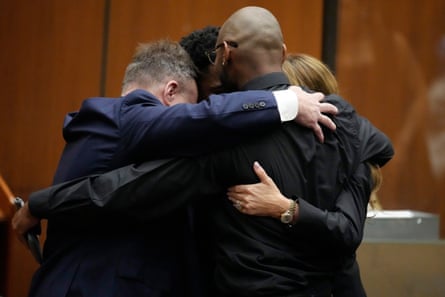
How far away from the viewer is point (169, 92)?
Result: 6.88 ft

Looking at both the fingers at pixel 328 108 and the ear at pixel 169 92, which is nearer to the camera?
the fingers at pixel 328 108

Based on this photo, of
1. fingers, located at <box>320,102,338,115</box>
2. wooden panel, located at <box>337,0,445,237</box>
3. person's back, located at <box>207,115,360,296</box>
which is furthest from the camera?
wooden panel, located at <box>337,0,445,237</box>

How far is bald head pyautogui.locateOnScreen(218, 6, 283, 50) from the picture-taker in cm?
184

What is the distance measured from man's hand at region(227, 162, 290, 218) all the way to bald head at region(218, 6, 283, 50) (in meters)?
0.32

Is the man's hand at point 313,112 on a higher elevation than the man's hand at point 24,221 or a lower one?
higher

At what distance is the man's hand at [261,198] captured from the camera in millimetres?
1758

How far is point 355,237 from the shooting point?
1.84 meters

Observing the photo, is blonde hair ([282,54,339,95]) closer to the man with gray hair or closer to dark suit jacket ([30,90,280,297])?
the man with gray hair

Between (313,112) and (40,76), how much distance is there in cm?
250

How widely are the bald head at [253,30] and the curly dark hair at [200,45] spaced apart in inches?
13.6

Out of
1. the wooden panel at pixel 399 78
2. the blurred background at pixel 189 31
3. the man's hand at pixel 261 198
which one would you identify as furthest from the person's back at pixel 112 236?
the wooden panel at pixel 399 78

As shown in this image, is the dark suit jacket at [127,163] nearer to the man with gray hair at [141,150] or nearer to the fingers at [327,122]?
the man with gray hair at [141,150]

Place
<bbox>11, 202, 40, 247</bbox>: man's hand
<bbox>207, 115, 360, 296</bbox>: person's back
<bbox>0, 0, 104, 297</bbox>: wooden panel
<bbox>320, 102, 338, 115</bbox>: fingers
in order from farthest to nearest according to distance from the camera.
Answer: <bbox>0, 0, 104, 297</bbox>: wooden panel < <bbox>11, 202, 40, 247</bbox>: man's hand < <bbox>320, 102, 338, 115</bbox>: fingers < <bbox>207, 115, 360, 296</bbox>: person's back

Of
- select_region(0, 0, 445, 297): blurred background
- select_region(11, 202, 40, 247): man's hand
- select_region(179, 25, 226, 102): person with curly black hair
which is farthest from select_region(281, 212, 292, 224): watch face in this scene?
select_region(0, 0, 445, 297): blurred background
